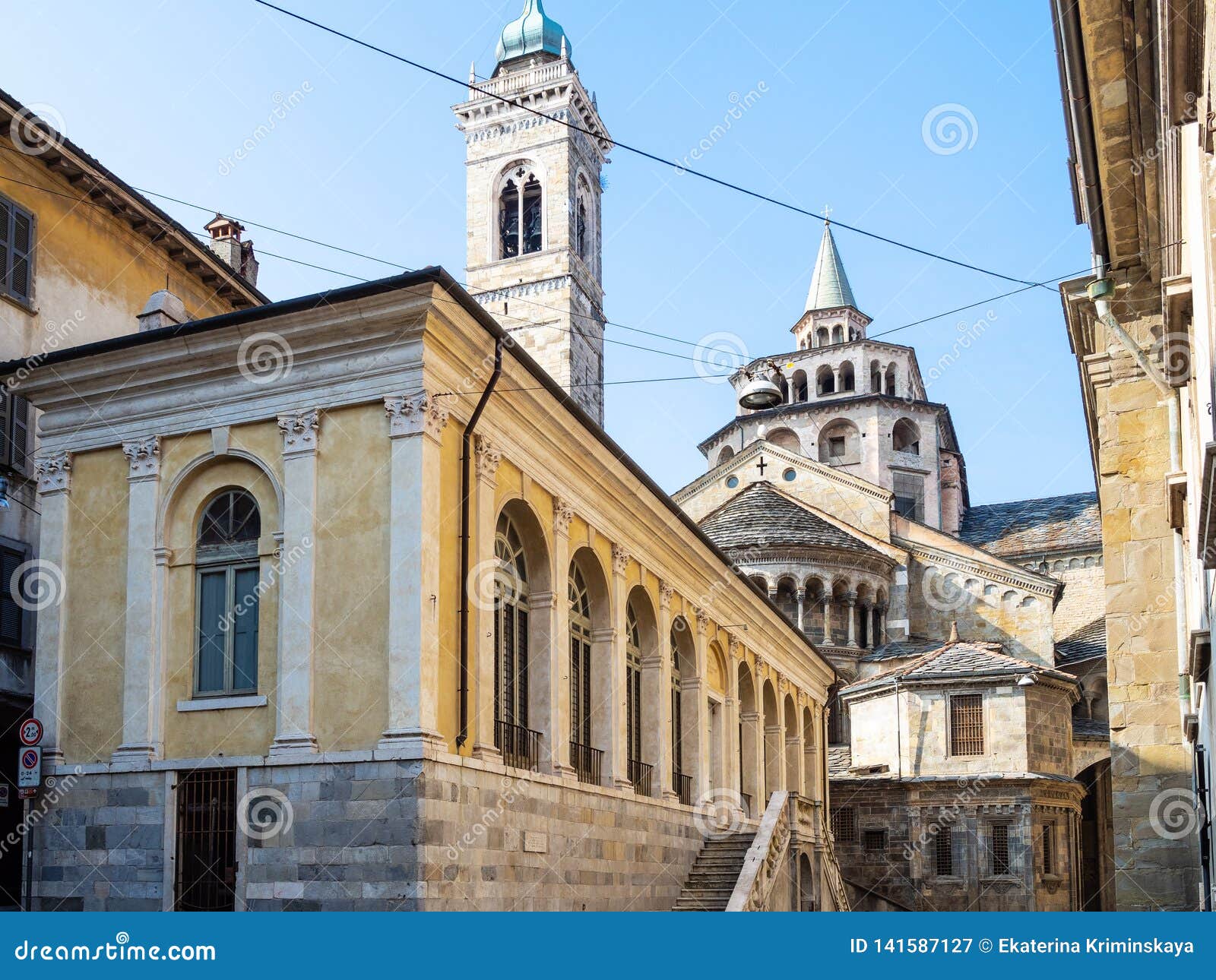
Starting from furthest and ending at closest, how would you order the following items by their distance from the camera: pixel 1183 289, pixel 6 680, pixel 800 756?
pixel 800 756, pixel 6 680, pixel 1183 289

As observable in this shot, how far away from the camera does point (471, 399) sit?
17.0m

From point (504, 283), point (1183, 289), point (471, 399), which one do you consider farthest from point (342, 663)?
point (504, 283)

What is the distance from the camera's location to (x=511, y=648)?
1864 centimetres

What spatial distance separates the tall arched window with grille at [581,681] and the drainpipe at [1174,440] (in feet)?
27.9

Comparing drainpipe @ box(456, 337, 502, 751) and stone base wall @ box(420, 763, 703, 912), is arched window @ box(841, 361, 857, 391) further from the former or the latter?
drainpipe @ box(456, 337, 502, 751)

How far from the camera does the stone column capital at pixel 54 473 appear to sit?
17.6 m

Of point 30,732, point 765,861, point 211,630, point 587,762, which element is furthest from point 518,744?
point 765,861

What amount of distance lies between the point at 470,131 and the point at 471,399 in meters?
60.1

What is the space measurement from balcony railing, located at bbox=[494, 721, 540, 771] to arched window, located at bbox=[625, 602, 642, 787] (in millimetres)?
4214

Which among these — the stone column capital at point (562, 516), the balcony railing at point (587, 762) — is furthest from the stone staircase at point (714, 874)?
the stone column capital at point (562, 516)

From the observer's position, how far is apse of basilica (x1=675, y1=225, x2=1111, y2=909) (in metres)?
39.3

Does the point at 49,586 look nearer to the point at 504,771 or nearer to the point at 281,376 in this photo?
the point at 281,376

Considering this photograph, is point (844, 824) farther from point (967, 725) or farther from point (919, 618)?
point (919, 618)

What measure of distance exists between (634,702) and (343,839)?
9471 millimetres
